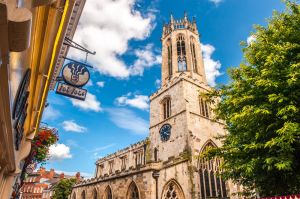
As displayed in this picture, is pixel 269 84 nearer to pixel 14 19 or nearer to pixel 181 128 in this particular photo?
pixel 14 19

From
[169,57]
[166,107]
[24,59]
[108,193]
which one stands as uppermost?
[169,57]

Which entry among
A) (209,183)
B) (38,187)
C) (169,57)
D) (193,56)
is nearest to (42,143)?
(209,183)

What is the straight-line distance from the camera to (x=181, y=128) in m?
23.6

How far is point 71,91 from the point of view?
6.94 metres

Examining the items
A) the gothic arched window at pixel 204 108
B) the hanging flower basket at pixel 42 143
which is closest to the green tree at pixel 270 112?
the hanging flower basket at pixel 42 143

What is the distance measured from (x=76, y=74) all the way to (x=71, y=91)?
0.58 meters

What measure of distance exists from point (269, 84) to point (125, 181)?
66.6 feet

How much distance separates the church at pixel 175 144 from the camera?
2038 centimetres

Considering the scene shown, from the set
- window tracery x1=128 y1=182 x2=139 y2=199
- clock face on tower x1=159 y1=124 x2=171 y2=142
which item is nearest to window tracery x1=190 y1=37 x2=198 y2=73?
clock face on tower x1=159 y1=124 x2=171 y2=142

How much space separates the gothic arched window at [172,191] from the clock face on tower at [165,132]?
5631 millimetres

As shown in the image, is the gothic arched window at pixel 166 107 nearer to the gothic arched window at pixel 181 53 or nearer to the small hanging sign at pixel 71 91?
the gothic arched window at pixel 181 53

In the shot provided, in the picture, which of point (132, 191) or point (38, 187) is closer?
point (132, 191)

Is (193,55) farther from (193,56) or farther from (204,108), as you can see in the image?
(204,108)

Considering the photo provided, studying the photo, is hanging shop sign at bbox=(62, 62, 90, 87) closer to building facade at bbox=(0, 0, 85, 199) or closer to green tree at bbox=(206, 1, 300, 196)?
building facade at bbox=(0, 0, 85, 199)
